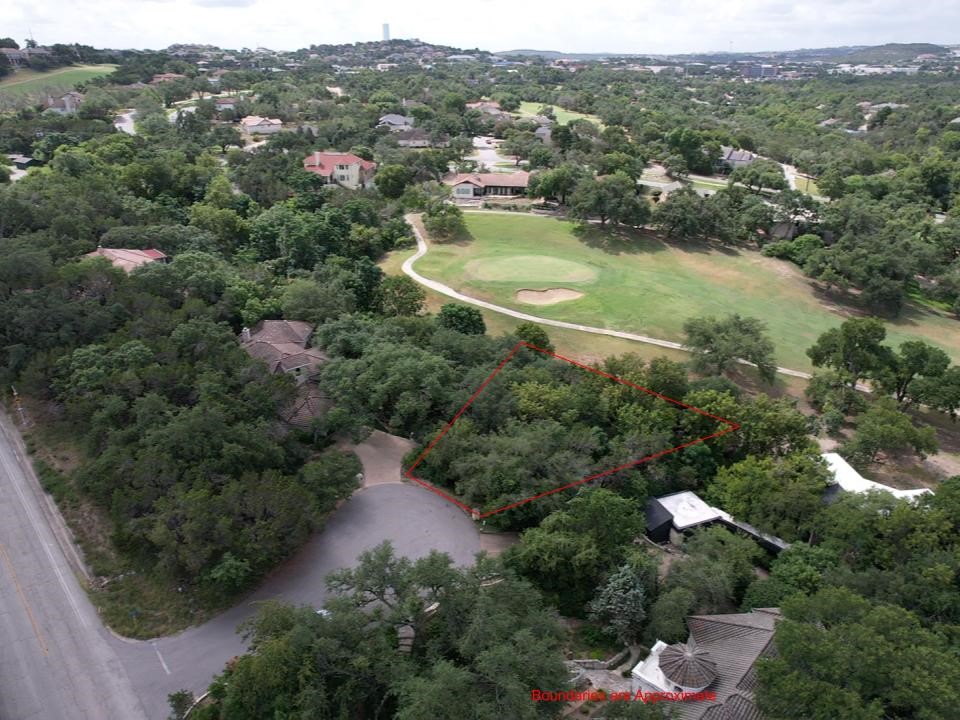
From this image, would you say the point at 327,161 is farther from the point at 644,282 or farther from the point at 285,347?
the point at 285,347

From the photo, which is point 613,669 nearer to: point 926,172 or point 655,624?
point 655,624

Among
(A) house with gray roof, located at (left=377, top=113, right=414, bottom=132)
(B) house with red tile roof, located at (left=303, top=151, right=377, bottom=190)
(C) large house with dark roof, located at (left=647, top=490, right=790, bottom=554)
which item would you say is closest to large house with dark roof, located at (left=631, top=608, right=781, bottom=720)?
(C) large house with dark roof, located at (left=647, top=490, right=790, bottom=554)

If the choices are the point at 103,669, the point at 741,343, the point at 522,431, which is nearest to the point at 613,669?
the point at 522,431

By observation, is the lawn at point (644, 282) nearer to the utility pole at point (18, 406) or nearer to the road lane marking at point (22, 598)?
the utility pole at point (18, 406)

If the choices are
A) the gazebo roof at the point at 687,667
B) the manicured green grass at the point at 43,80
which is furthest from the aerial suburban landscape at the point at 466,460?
the manicured green grass at the point at 43,80

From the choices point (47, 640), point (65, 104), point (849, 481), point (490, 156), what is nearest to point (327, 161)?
point (490, 156)

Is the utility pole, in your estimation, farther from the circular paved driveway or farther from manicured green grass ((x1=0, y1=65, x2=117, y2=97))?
manicured green grass ((x1=0, y1=65, x2=117, y2=97))
